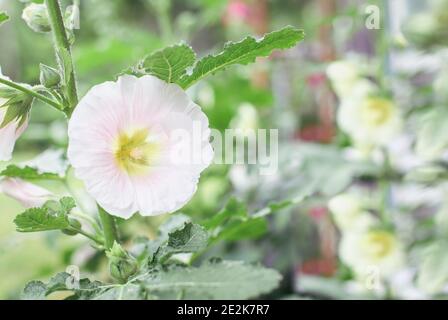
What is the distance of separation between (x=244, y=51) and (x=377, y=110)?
1.52ft

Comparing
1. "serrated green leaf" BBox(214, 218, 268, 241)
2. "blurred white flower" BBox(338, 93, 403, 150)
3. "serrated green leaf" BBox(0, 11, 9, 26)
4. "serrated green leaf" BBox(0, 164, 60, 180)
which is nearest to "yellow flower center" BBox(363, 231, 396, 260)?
"blurred white flower" BBox(338, 93, 403, 150)

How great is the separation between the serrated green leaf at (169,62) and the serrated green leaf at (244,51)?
1cm

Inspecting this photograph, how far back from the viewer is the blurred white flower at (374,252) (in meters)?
0.75

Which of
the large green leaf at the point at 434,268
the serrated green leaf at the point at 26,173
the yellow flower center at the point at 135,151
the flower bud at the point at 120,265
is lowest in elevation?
the large green leaf at the point at 434,268

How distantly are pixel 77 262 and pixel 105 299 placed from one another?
1.60ft

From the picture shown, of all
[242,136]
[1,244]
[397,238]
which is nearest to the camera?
[1,244]

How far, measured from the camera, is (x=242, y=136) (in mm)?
870

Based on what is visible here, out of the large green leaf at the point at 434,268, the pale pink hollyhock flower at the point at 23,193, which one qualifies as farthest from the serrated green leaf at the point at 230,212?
the large green leaf at the point at 434,268

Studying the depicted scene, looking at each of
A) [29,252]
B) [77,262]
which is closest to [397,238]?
[77,262]

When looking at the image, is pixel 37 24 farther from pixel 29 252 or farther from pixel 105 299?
pixel 29 252

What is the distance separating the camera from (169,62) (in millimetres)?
337

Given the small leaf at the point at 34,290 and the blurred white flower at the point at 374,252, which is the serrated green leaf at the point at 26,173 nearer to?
the small leaf at the point at 34,290

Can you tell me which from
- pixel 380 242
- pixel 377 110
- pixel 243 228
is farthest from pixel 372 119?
pixel 243 228

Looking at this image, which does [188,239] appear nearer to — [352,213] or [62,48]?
[62,48]
